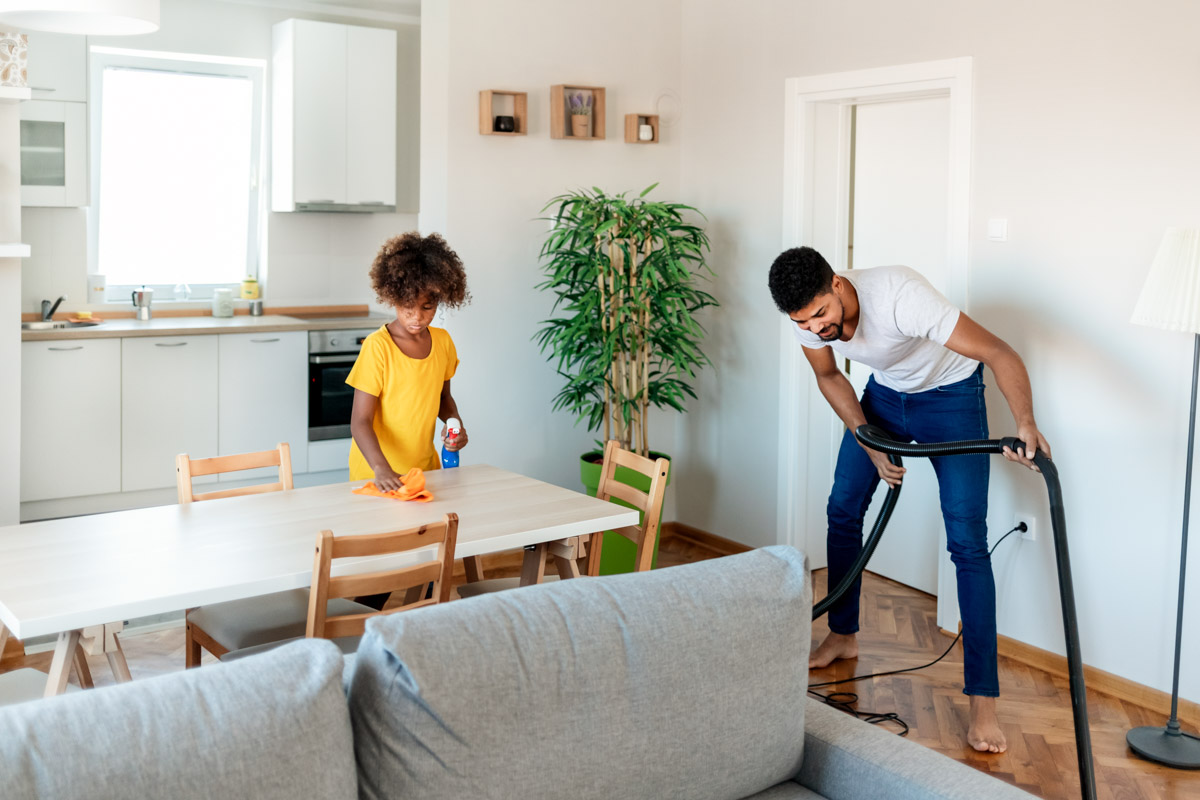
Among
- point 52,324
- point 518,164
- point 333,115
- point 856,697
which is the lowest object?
point 856,697

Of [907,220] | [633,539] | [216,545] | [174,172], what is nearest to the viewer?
[216,545]

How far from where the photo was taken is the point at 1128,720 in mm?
3518

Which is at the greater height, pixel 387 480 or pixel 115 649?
pixel 387 480

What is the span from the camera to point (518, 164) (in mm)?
4875

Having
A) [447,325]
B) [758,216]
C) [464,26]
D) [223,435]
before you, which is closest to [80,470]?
[223,435]

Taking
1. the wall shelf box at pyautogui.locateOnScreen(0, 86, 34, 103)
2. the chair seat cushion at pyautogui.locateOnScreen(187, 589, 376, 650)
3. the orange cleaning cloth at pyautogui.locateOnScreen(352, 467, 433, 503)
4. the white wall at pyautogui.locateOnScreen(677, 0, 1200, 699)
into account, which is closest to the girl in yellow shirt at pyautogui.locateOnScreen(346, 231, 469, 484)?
the orange cleaning cloth at pyautogui.locateOnScreen(352, 467, 433, 503)

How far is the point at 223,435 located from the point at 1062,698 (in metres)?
4.23

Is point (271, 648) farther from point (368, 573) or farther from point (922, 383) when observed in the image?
point (922, 383)

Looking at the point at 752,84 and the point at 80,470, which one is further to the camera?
the point at 80,470

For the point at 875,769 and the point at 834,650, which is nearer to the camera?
the point at 875,769

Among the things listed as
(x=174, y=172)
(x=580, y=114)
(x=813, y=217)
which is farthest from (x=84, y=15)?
(x=174, y=172)

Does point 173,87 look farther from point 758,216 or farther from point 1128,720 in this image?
point 1128,720

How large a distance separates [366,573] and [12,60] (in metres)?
2.79

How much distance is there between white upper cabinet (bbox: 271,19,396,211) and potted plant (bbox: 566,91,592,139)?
1724mm
